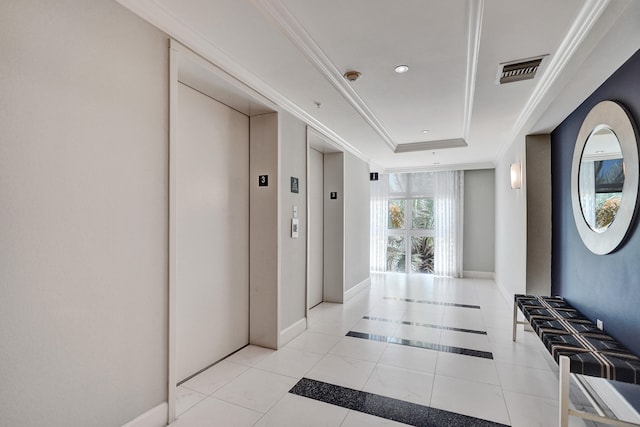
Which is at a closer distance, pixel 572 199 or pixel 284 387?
pixel 284 387

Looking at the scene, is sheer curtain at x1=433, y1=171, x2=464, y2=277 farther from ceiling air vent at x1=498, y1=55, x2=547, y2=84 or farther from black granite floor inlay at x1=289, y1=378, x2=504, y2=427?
black granite floor inlay at x1=289, y1=378, x2=504, y2=427

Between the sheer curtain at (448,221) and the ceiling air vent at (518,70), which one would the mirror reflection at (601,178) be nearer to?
the ceiling air vent at (518,70)

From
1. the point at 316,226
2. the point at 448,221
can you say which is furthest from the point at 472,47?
the point at 448,221

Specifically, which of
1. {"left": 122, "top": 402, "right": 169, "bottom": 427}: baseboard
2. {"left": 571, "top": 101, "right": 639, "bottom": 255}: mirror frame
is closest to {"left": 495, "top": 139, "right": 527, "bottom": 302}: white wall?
{"left": 571, "top": 101, "right": 639, "bottom": 255}: mirror frame

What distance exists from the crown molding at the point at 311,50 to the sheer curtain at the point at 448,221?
13.4 ft

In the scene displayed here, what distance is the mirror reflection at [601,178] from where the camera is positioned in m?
2.16

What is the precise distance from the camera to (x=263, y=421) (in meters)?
2.02

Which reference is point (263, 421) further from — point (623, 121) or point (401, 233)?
point (401, 233)

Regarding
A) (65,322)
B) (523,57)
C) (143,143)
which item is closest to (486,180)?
(523,57)

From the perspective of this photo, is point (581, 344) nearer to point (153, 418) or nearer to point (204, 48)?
point (153, 418)

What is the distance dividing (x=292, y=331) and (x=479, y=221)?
5.34 m

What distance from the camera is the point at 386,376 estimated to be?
102 inches

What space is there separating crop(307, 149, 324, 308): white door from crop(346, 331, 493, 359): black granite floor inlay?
4.17ft

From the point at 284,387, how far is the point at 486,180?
6.31 metres
